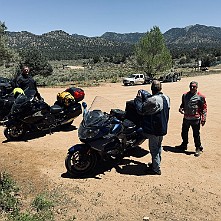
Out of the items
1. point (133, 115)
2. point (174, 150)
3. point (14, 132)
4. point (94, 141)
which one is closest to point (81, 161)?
point (94, 141)

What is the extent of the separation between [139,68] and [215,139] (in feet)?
95.3

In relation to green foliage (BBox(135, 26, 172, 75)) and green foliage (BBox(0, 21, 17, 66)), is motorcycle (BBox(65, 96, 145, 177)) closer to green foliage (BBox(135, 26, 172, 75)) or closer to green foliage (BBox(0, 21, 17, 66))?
green foliage (BBox(0, 21, 17, 66))

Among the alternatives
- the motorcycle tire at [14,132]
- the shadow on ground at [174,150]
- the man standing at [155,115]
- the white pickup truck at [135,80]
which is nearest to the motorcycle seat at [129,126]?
the man standing at [155,115]

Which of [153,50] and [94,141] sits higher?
[153,50]

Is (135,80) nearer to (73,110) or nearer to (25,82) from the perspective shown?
(25,82)

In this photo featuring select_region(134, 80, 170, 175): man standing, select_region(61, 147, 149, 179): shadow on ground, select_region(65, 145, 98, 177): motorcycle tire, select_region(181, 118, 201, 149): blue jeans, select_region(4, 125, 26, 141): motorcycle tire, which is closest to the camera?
select_region(134, 80, 170, 175): man standing

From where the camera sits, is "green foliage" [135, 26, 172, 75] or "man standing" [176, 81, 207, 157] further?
"green foliage" [135, 26, 172, 75]

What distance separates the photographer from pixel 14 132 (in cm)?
860

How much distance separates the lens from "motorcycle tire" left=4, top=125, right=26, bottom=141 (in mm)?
8562

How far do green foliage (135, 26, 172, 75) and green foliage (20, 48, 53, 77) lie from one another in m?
12.1

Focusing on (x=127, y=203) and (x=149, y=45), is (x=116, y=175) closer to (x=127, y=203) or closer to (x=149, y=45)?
(x=127, y=203)

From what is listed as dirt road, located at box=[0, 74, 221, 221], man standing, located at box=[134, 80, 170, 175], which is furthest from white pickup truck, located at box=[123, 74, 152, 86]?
man standing, located at box=[134, 80, 170, 175]

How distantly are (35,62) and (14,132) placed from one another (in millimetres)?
19339

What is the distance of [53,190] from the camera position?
5660 millimetres
